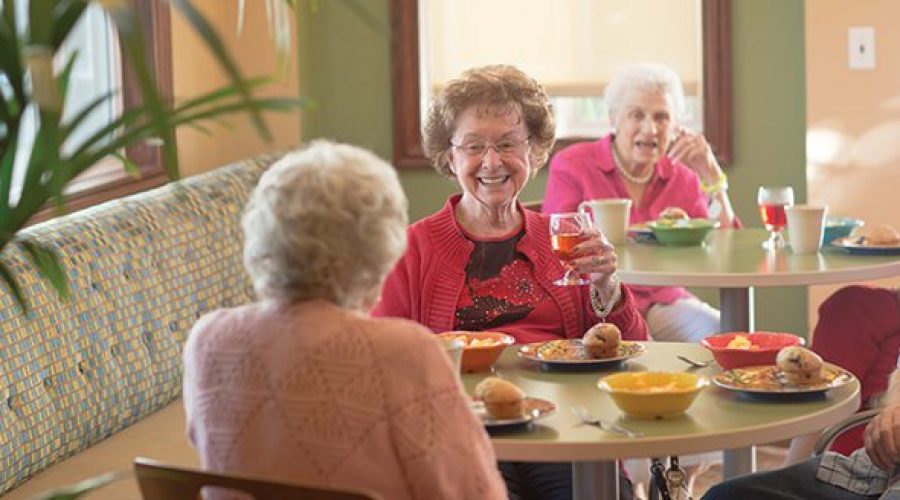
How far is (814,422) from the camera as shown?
228cm

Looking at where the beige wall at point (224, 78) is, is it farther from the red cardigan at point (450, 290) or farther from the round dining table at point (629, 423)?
the round dining table at point (629, 423)

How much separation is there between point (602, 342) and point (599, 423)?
1.29ft

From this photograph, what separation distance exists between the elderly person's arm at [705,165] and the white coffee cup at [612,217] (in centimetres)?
63

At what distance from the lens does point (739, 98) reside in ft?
17.2

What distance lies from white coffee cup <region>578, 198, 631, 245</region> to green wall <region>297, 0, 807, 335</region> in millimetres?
1362

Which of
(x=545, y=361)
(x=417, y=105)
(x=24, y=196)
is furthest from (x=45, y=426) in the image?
(x=417, y=105)

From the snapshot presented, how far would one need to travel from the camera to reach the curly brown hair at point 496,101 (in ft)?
9.97

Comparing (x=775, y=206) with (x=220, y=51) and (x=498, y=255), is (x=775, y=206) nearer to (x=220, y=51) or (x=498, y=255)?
(x=498, y=255)

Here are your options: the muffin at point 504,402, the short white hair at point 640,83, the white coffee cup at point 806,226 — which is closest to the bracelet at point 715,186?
the short white hair at point 640,83

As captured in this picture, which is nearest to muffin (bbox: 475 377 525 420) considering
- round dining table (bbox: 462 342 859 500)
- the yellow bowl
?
round dining table (bbox: 462 342 859 500)

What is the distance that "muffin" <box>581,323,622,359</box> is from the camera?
262 cm

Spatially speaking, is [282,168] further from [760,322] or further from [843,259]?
[760,322]

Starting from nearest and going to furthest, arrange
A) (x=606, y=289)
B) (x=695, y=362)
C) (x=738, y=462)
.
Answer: (x=695, y=362) < (x=606, y=289) < (x=738, y=462)

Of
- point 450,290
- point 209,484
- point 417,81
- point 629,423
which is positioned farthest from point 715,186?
point 209,484
